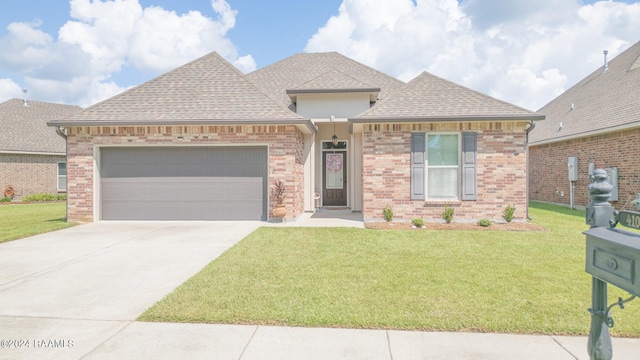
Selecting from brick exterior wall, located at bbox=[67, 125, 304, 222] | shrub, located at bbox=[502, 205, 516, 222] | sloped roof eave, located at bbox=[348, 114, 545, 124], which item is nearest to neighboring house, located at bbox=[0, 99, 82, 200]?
brick exterior wall, located at bbox=[67, 125, 304, 222]

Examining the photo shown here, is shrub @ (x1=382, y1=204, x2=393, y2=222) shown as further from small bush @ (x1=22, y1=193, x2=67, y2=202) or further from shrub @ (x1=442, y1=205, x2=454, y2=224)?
small bush @ (x1=22, y1=193, x2=67, y2=202)

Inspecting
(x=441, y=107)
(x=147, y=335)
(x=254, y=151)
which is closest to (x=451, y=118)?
(x=441, y=107)

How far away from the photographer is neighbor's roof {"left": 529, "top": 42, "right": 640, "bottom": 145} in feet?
38.8

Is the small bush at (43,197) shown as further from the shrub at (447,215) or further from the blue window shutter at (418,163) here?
the shrub at (447,215)

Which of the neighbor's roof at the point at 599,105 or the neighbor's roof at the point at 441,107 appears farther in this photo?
the neighbor's roof at the point at 599,105

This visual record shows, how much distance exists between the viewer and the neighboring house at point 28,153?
17844 millimetres

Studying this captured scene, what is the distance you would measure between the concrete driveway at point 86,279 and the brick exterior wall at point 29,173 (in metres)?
13.2

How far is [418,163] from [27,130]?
72.1 feet

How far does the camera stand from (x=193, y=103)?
34.5 feet

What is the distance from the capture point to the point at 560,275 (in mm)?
4914

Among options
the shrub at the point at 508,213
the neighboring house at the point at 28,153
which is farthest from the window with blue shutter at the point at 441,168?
the neighboring house at the point at 28,153

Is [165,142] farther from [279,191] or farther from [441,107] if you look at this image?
[441,107]

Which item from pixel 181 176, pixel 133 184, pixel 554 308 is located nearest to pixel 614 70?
pixel 554 308

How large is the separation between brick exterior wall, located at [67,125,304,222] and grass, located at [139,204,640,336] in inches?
130
